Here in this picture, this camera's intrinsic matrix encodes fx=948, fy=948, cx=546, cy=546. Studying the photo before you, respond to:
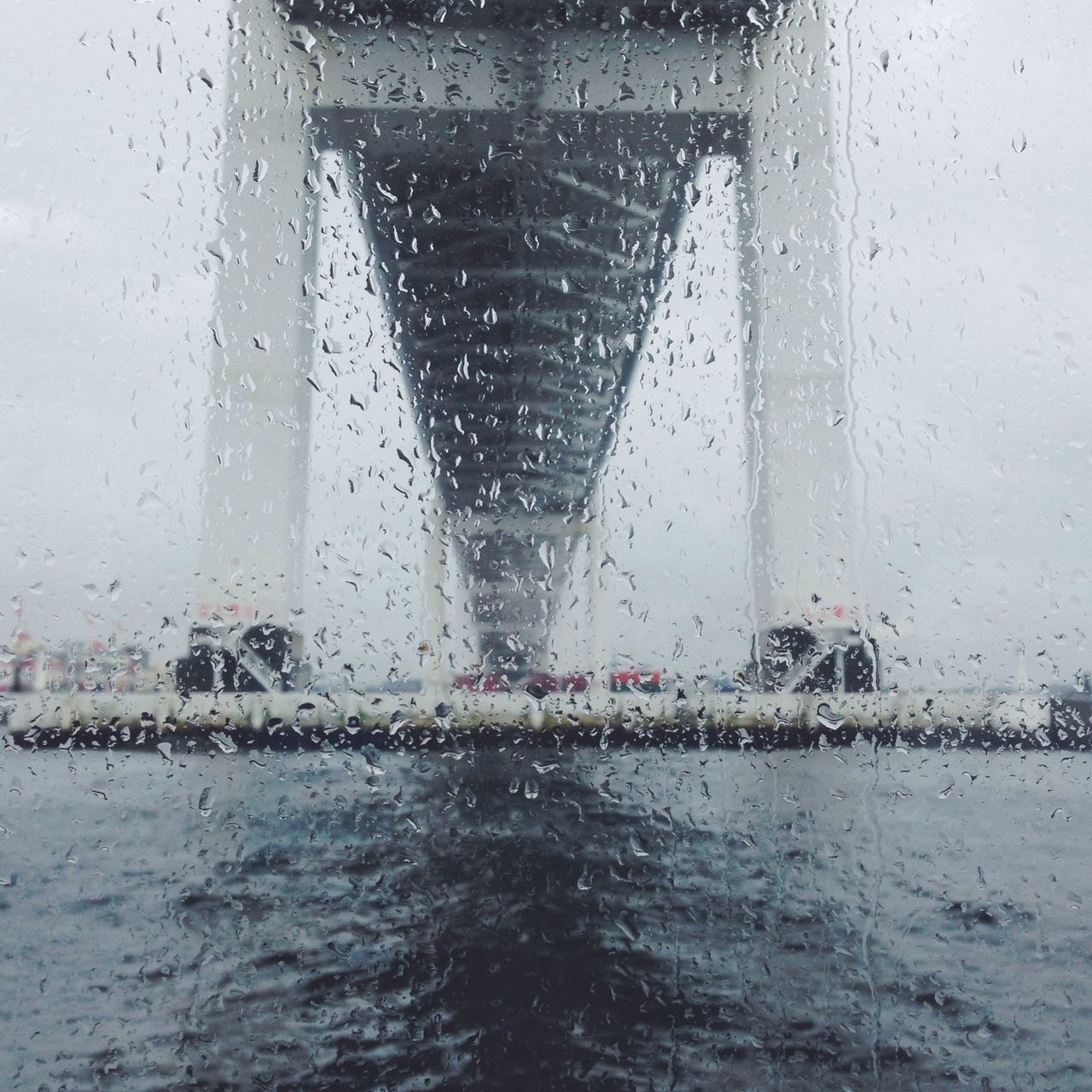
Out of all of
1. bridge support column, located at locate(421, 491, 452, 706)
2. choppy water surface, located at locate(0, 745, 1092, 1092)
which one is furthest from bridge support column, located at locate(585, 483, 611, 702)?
choppy water surface, located at locate(0, 745, 1092, 1092)

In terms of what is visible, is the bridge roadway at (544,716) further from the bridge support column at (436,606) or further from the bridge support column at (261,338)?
the bridge support column at (261,338)

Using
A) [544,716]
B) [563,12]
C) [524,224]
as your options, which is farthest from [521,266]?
[544,716]

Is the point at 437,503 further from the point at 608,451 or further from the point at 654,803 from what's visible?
the point at 654,803

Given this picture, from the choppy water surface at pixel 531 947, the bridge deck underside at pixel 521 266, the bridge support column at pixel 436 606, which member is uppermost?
the bridge deck underside at pixel 521 266

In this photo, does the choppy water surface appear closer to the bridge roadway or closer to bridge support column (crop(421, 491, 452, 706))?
the bridge roadway

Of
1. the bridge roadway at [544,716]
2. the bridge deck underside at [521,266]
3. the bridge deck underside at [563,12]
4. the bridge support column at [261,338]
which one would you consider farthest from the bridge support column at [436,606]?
the bridge deck underside at [563,12]
